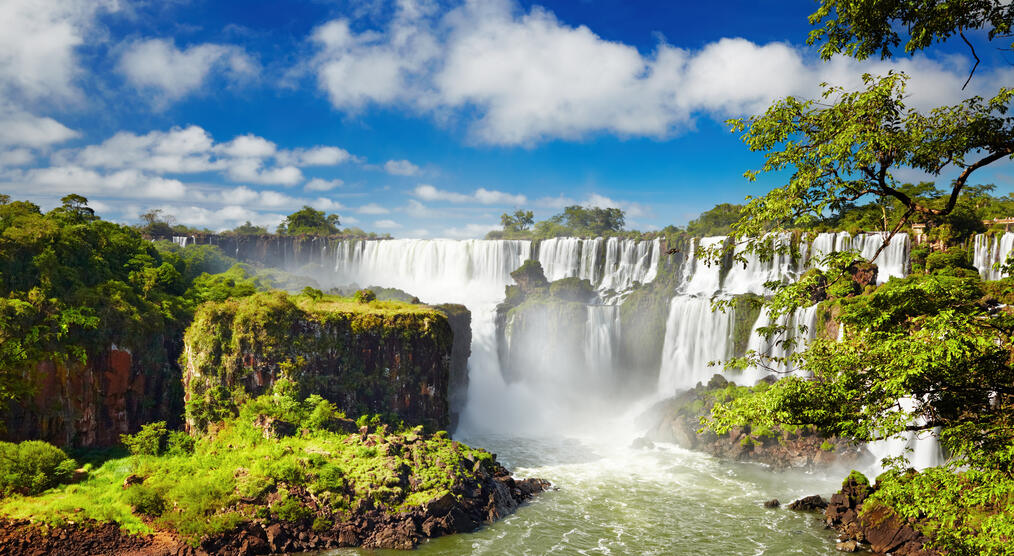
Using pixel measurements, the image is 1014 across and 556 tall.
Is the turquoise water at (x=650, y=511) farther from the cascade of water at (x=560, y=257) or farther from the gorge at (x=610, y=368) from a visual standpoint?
the cascade of water at (x=560, y=257)

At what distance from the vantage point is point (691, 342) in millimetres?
40938

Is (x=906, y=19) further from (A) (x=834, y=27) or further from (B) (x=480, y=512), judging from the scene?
(B) (x=480, y=512)

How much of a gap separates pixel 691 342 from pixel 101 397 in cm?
3547

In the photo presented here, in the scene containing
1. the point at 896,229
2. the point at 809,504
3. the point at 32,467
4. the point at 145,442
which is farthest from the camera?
the point at 145,442

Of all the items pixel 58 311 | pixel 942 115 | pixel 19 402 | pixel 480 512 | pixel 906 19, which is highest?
pixel 906 19

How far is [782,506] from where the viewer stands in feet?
80.3

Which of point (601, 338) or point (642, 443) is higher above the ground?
point (601, 338)

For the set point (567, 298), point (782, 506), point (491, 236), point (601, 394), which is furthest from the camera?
point (491, 236)

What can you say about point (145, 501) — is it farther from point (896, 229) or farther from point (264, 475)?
point (896, 229)

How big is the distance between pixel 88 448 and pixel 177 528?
946 centimetres

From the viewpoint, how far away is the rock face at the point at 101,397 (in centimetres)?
2425

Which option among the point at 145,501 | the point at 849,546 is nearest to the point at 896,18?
the point at 849,546

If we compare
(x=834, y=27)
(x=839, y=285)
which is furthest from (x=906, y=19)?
(x=839, y=285)

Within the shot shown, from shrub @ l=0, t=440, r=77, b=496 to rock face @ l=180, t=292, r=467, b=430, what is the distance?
5121mm
